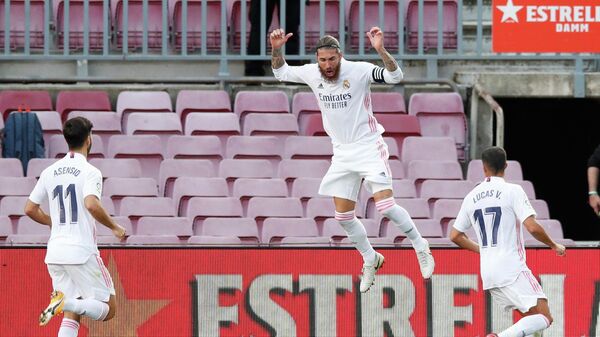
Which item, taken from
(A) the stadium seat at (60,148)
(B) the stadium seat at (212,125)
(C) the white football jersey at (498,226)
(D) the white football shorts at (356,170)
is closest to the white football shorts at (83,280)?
(D) the white football shorts at (356,170)

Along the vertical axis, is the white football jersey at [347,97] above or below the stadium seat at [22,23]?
below

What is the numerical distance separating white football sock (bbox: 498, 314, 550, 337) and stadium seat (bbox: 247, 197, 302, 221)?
3261 millimetres

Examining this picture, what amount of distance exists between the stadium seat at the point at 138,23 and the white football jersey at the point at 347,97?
16.5 feet

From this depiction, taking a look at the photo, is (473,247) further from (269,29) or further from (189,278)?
(269,29)

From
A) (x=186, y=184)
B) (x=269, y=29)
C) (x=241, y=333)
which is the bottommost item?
(x=241, y=333)

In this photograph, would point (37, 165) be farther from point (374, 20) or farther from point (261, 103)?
point (374, 20)

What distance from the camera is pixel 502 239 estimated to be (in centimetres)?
1285

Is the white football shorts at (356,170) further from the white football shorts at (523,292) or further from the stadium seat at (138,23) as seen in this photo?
the stadium seat at (138,23)

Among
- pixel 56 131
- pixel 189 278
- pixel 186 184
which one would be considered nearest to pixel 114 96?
pixel 56 131

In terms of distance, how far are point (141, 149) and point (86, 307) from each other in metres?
4.11

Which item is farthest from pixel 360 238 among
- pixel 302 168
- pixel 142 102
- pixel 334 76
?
pixel 142 102

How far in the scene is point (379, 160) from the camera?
13125 mm

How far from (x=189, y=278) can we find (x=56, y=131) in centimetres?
318

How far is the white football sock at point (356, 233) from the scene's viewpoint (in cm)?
1323
